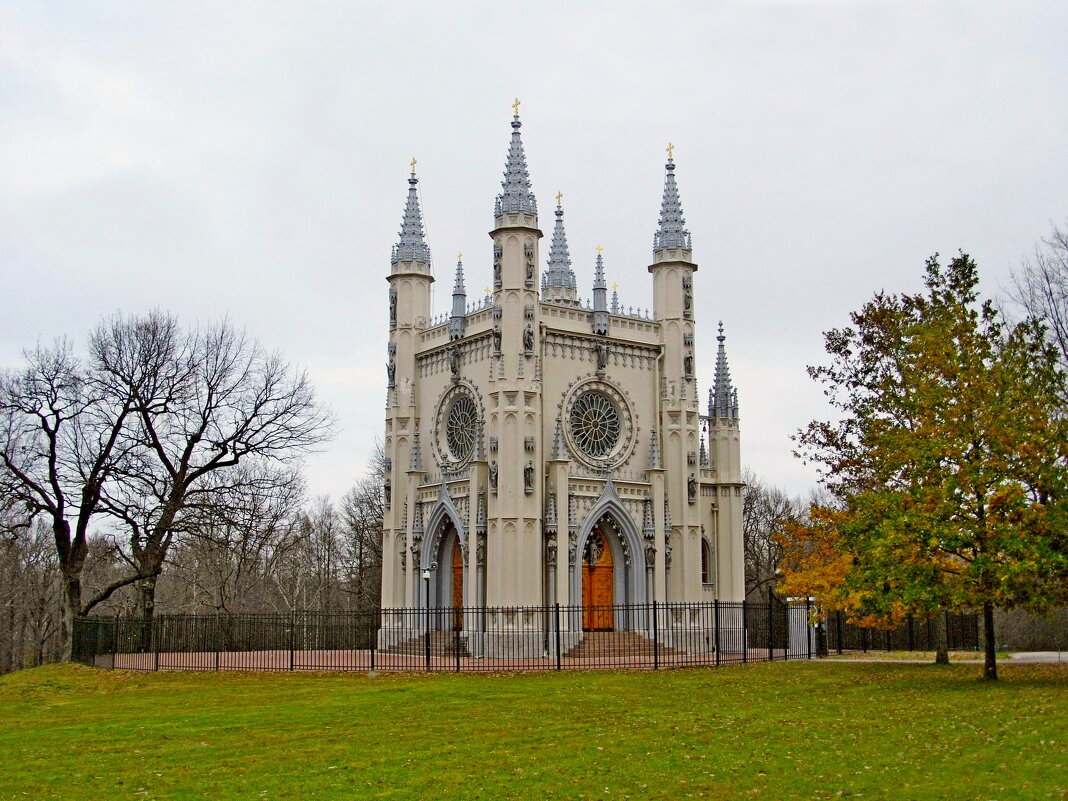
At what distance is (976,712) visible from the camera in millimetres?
17406

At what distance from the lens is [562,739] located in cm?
1620

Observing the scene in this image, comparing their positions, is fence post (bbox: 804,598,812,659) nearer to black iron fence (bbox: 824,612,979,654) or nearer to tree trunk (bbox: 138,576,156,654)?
black iron fence (bbox: 824,612,979,654)

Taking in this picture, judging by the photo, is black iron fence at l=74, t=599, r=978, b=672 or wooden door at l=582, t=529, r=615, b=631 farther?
wooden door at l=582, t=529, r=615, b=631

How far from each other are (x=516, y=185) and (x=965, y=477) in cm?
2299

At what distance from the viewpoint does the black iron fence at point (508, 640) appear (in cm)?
3219

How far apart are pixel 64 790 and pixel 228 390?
92.4 ft

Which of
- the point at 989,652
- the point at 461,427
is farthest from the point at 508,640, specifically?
the point at 989,652

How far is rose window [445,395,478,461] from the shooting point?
41281 mm

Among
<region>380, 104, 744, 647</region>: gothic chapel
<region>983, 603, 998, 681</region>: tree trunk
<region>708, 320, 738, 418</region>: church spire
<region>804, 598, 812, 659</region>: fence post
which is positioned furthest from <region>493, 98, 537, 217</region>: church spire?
<region>983, 603, 998, 681</region>: tree trunk

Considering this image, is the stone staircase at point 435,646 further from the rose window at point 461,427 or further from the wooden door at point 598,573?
the rose window at point 461,427

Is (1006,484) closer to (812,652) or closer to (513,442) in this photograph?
(812,652)

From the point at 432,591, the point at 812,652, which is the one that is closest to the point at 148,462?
the point at 432,591

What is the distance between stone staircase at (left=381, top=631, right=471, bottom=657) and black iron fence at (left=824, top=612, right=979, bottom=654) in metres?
14.2

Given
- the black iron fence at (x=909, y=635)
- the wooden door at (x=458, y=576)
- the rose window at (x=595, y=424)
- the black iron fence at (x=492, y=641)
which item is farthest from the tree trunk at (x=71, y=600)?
the black iron fence at (x=909, y=635)
